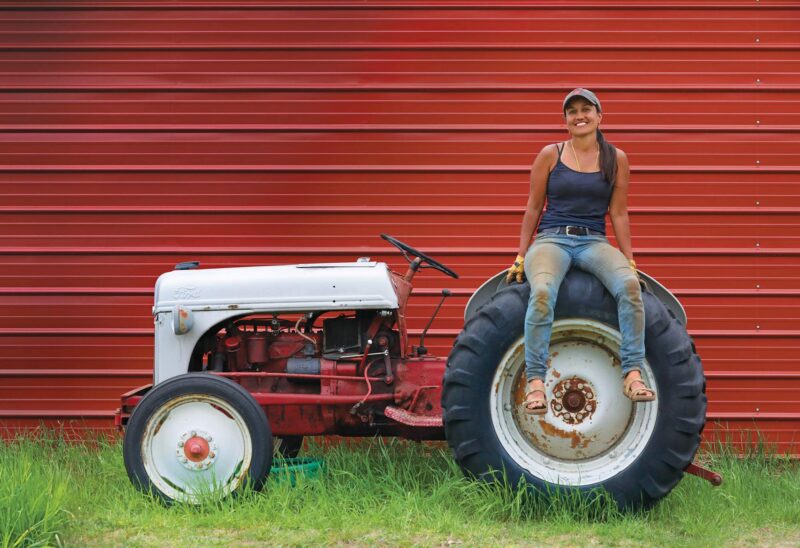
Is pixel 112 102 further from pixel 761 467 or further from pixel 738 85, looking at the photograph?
pixel 761 467

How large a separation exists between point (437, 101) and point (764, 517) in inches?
114

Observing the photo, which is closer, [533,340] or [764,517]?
[533,340]

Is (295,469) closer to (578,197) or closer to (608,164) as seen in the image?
(578,197)

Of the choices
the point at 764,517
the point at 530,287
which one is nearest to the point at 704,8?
the point at 530,287

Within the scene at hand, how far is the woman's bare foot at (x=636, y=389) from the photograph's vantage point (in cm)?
381

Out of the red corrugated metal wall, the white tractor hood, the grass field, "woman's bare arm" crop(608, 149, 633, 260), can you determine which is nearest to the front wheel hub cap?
the grass field

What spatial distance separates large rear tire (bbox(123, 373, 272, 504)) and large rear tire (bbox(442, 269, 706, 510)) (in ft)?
2.83

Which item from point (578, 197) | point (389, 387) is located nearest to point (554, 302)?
point (578, 197)

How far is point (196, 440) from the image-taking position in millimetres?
4211

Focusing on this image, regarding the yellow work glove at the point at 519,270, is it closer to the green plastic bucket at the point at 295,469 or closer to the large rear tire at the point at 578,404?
the large rear tire at the point at 578,404

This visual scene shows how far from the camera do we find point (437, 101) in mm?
5664

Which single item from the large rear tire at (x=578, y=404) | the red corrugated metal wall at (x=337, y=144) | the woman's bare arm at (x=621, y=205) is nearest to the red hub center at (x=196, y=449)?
the large rear tire at (x=578, y=404)

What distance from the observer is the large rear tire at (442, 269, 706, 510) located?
401 centimetres

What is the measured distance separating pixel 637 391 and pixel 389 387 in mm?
1222
